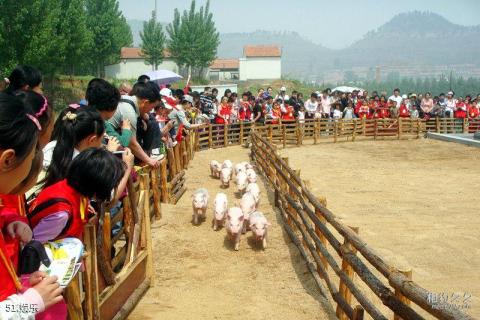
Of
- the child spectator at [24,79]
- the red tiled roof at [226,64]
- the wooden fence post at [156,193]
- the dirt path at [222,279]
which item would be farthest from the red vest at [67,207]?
the red tiled roof at [226,64]

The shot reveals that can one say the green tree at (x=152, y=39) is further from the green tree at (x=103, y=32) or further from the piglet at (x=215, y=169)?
the piglet at (x=215, y=169)

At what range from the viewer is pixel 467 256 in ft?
22.2

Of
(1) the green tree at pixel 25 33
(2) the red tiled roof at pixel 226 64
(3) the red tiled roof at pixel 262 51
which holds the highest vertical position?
(3) the red tiled roof at pixel 262 51

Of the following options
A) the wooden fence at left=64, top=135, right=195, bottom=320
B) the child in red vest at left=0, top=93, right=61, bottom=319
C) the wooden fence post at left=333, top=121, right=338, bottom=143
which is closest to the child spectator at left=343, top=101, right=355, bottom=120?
the wooden fence post at left=333, top=121, right=338, bottom=143

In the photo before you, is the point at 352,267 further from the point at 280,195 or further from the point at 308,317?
the point at 280,195

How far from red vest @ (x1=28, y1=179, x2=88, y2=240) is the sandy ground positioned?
13.3ft

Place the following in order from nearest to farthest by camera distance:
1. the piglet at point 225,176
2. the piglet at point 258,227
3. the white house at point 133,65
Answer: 1. the piglet at point 258,227
2. the piglet at point 225,176
3. the white house at point 133,65

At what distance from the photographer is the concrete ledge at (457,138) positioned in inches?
733

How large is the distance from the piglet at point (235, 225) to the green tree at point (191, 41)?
5430 cm

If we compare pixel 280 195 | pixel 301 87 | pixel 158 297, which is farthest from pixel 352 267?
pixel 301 87

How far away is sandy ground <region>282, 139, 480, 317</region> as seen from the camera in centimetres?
647

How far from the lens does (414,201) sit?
33.0ft

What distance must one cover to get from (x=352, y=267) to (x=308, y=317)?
70 cm

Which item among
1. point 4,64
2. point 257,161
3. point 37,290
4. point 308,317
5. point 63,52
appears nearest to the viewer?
point 37,290
